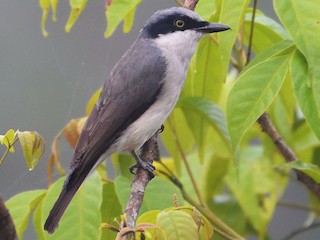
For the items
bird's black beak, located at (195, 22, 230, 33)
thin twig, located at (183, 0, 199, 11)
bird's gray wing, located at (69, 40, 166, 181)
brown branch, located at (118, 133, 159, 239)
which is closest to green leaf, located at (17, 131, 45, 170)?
brown branch, located at (118, 133, 159, 239)

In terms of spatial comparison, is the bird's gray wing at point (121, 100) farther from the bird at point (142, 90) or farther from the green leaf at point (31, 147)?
the green leaf at point (31, 147)

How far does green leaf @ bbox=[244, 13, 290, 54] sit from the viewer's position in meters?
2.62

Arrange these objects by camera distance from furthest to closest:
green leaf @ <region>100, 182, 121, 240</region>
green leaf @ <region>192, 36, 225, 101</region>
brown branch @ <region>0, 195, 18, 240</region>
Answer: green leaf @ <region>192, 36, 225, 101</region>, green leaf @ <region>100, 182, 121, 240</region>, brown branch @ <region>0, 195, 18, 240</region>

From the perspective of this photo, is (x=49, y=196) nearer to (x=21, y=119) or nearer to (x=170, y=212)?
(x=170, y=212)

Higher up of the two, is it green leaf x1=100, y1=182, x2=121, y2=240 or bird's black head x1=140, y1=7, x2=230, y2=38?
bird's black head x1=140, y1=7, x2=230, y2=38

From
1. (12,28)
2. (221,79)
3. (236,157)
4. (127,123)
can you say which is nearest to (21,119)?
(12,28)

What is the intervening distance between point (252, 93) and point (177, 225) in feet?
1.83

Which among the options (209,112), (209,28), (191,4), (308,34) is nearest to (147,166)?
(209,112)

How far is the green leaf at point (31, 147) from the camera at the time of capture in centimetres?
193

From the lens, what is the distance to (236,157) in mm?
2385

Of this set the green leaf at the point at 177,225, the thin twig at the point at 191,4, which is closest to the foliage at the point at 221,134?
the green leaf at the point at 177,225

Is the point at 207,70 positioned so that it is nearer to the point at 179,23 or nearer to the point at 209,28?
the point at 209,28

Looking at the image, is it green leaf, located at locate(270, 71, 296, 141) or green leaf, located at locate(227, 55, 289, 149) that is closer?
green leaf, located at locate(227, 55, 289, 149)

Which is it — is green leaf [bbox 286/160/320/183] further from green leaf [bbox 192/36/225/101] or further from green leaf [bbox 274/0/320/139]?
green leaf [bbox 192/36/225/101]
